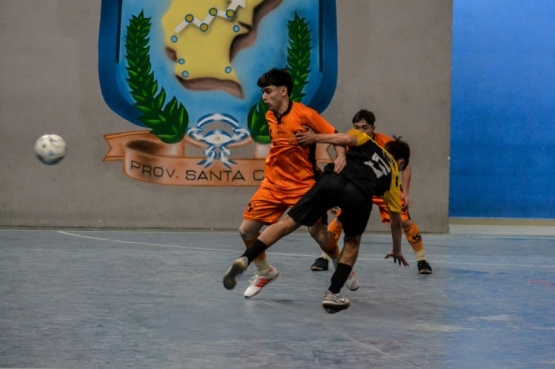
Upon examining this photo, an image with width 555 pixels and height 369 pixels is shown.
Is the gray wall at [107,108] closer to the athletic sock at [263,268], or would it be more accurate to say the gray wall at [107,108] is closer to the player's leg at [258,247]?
the athletic sock at [263,268]

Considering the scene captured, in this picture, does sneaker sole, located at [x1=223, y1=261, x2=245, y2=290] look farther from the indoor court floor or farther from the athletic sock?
the athletic sock

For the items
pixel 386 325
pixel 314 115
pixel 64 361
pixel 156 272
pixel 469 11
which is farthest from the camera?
pixel 469 11

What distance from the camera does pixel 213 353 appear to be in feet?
22.4

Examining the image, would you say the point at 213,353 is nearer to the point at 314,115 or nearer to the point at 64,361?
the point at 64,361

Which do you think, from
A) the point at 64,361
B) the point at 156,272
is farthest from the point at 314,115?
the point at 64,361

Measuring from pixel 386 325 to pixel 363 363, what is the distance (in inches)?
61.3

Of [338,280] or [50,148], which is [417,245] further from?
[50,148]

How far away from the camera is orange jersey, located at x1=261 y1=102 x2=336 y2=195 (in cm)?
945

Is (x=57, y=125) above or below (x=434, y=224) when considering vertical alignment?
above

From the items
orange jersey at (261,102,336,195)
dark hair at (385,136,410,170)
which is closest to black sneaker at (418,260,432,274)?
dark hair at (385,136,410,170)

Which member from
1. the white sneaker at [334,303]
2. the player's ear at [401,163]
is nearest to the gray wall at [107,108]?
the player's ear at [401,163]

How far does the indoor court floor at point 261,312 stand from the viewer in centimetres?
677

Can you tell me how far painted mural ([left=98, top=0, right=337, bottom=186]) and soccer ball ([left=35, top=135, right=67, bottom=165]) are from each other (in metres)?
1.66

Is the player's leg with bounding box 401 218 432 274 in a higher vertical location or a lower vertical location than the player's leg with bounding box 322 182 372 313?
lower
